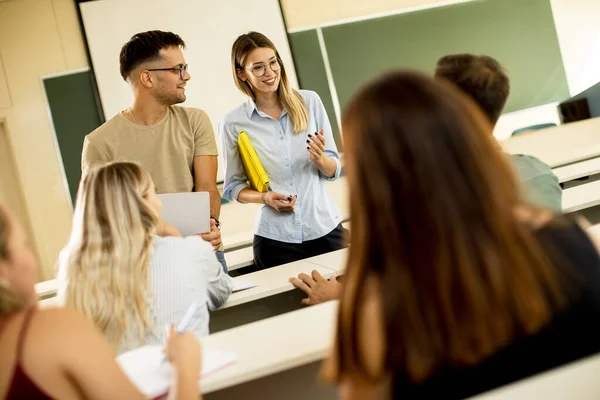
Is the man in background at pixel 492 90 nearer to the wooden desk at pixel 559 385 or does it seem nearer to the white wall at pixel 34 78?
the wooden desk at pixel 559 385

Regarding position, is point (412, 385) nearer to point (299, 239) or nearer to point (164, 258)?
point (164, 258)

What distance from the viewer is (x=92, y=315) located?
1.67m

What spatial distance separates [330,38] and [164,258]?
396cm

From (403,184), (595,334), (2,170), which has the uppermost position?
(2,170)

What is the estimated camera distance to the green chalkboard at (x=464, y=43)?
5410 millimetres

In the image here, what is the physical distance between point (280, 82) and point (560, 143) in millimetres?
3838

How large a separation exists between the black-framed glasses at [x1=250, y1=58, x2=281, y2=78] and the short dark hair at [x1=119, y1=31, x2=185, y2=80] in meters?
0.40

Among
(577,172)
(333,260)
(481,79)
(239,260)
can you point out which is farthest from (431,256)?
(577,172)

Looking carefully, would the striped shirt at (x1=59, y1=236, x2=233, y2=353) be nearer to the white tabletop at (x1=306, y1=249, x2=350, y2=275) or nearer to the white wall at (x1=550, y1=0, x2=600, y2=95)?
the white tabletop at (x1=306, y1=249, x2=350, y2=275)

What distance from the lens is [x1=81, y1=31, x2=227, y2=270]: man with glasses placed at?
2760 mm

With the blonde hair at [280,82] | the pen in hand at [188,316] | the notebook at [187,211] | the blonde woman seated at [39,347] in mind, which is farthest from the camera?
the blonde hair at [280,82]

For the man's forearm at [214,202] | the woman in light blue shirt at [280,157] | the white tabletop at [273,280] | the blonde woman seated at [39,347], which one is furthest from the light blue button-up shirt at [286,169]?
the blonde woman seated at [39,347]

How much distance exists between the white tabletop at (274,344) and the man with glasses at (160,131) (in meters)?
1.05

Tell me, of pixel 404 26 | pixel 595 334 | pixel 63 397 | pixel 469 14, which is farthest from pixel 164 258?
pixel 469 14
